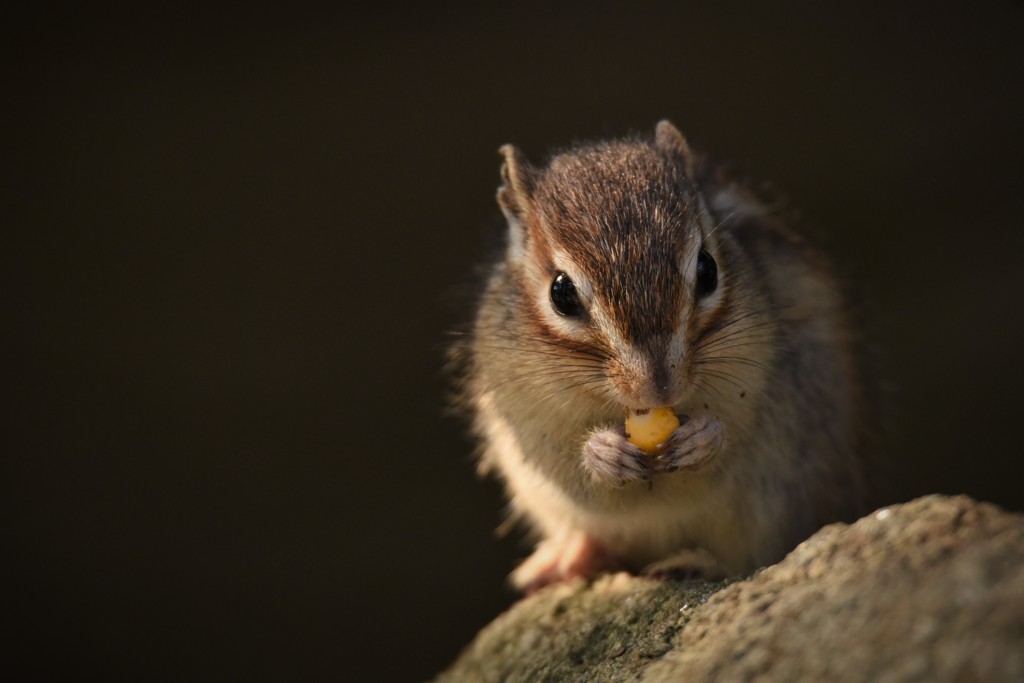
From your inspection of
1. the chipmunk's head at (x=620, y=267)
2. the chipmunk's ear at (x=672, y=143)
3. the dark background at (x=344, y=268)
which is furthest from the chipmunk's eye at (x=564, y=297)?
the dark background at (x=344, y=268)

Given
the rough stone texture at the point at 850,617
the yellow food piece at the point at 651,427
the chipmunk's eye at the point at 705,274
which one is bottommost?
the rough stone texture at the point at 850,617

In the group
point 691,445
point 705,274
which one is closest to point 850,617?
point 691,445

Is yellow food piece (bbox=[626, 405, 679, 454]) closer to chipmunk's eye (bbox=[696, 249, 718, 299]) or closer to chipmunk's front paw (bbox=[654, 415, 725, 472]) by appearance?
chipmunk's front paw (bbox=[654, 415, 725, 472])

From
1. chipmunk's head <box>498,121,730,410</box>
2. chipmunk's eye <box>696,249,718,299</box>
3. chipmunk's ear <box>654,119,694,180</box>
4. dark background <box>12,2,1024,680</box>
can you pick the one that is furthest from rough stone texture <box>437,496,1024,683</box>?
dark background <box>12,2,1024,680</box>

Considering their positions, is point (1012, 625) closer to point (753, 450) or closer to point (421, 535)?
point (753, 450)

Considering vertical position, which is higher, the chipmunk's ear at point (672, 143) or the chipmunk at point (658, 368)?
the chipmunk's ear at point (672, 143)

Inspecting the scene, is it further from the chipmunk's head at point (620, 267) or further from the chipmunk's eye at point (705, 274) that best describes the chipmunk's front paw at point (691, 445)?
the chipmunk's eye at point (705, 274)

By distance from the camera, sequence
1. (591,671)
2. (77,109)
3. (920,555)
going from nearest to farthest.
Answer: (920,555) < (591,671) < (77,109)

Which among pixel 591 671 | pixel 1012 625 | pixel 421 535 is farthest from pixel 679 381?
pixel 421 535
